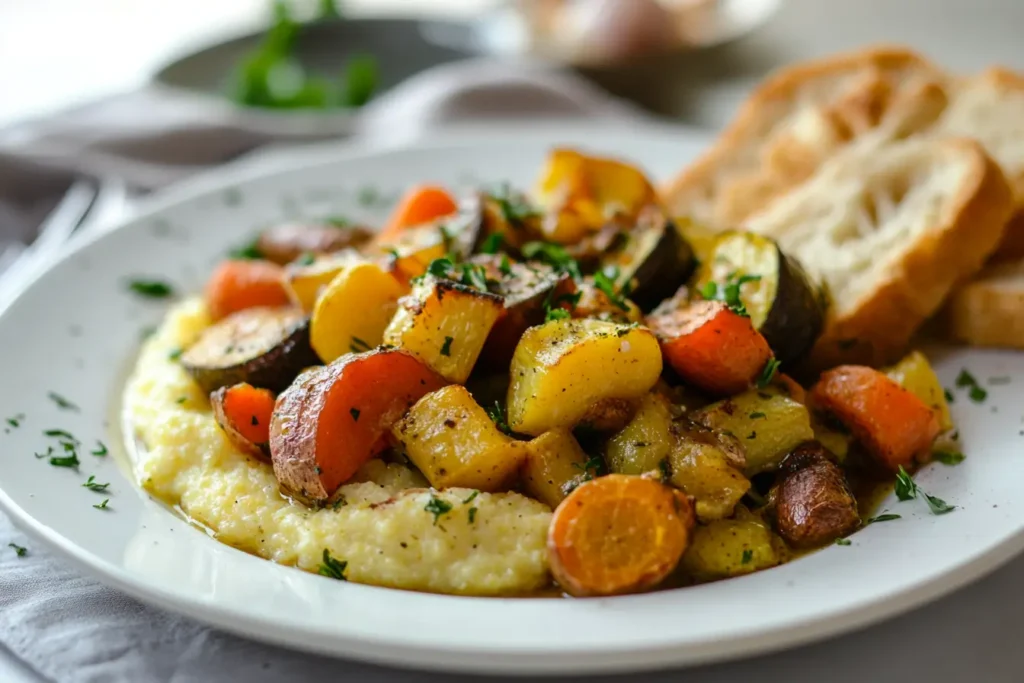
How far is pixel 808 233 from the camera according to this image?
4270 mm

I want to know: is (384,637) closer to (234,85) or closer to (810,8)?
(234,85)

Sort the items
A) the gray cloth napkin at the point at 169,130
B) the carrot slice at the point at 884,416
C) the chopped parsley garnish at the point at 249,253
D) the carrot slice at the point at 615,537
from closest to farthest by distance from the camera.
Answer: the carrot slice at the point at 615,537 → the carrot slice at the point at 884,416 → the chopped parsley garnish at the point at 249,253 → the gray cloth napkin at the point at 169,130

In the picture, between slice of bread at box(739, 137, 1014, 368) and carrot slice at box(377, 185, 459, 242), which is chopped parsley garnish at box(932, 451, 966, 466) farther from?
carrot slice at box(377, 185, 459, 242)

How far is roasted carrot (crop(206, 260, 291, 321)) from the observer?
4137 mm

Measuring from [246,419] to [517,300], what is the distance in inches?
36.1

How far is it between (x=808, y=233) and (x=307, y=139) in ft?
10.1

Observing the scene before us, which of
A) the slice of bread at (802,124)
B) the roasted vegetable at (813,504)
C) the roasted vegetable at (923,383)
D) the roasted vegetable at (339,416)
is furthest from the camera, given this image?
the slice of bread at (802,124)

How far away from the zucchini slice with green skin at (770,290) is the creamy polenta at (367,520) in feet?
3.49

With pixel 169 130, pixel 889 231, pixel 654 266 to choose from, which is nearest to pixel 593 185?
pixel 654 266

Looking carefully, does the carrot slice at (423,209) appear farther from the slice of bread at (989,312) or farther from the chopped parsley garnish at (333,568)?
the slice of bread at (989,312)

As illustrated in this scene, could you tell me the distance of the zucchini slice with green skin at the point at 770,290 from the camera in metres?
3.42

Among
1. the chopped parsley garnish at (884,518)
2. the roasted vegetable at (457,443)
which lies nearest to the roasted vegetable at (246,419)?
the roasted vegetable at (457,443)

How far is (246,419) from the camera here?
10.6 feet

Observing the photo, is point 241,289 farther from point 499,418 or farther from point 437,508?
point 437,508
